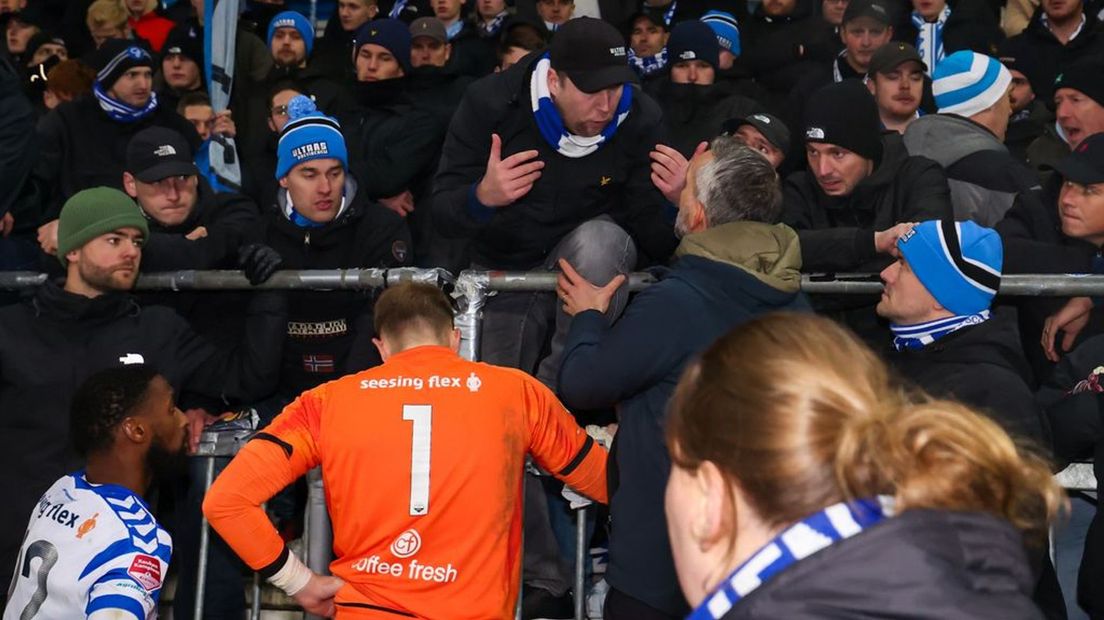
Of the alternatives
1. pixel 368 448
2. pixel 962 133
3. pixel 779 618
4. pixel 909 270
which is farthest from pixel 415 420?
pixel 962 133

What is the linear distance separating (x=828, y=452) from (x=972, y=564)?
257 mm

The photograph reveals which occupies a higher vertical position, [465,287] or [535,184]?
[535,184]

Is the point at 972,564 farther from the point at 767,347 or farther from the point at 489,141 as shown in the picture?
the point at 489,141

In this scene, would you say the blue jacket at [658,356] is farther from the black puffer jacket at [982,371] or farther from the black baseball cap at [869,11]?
the black baseball cap at [869,11]

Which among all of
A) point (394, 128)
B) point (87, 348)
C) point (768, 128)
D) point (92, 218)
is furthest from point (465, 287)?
point (394, 128)

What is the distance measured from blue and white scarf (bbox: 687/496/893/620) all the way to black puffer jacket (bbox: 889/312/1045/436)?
7.69 feet

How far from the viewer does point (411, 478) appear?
182 inches

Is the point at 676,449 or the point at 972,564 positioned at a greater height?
the point at 676,449

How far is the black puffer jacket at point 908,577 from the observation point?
202cm

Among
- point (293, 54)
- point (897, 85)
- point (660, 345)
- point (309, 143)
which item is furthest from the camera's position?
point (293, 54)

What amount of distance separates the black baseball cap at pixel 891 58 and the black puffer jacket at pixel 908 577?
19.7ft

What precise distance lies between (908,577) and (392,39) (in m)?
7.10

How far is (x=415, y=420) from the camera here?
4668 millimetres

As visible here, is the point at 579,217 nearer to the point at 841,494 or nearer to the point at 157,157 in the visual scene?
the point at 157,157
